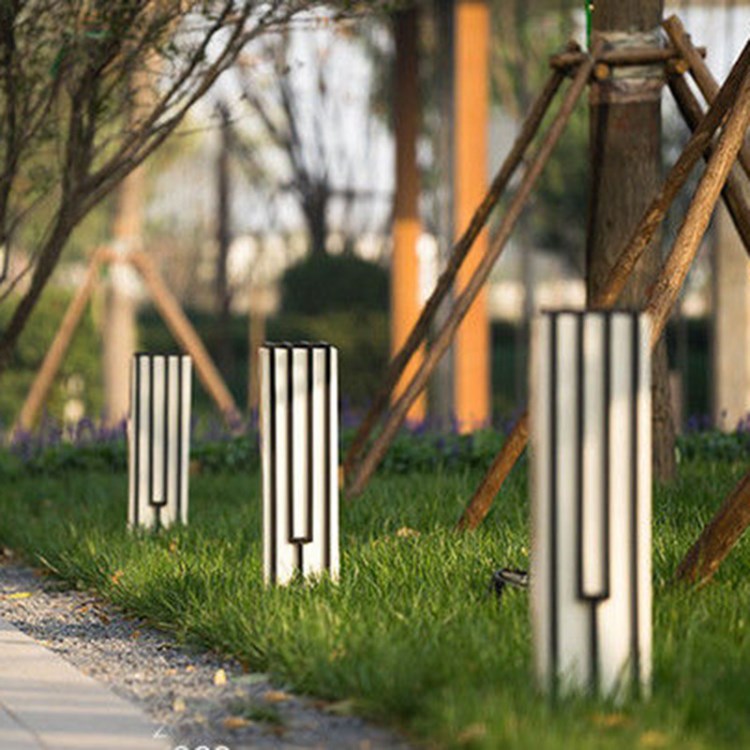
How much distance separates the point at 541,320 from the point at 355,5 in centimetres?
433

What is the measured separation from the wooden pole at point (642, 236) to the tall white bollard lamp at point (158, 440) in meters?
1.58

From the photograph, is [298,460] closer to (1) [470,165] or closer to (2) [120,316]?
(1) [470,165]

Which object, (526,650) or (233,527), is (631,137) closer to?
(233,527)

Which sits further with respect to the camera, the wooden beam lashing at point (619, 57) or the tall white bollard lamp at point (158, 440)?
the tall white bollard lamp at point (158, 440)

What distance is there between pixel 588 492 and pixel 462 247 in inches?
151

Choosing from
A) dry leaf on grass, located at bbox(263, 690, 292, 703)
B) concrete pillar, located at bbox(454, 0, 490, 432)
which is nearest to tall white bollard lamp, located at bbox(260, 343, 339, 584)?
dry leaf on grass, located at bbox(263, 690, 292, 703)

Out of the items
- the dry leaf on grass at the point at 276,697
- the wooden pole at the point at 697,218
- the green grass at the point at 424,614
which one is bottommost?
the dry leaf on grass at the point at 276,697

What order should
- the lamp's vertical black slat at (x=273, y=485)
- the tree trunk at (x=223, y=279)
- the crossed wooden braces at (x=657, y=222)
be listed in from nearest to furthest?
the lamp's vertical black slat at (x=273, y=485), the crossed wooden braces at (x=657, y=222), the tree trunk at (x=223, y=279)

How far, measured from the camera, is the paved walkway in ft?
13.5

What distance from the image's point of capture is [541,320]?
412cm

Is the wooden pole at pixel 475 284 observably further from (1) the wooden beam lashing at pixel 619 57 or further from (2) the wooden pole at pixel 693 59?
(2) the wooden pole at pixel 693 59

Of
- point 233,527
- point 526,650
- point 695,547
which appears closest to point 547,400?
point 526,650

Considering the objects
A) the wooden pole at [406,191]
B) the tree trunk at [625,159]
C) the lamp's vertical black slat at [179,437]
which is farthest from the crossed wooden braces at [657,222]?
the wooden pole at [406,191]

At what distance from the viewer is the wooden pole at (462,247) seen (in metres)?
7.57
